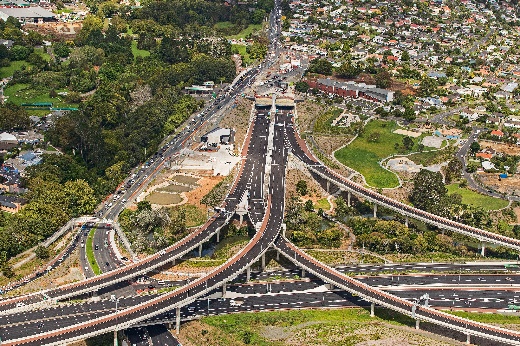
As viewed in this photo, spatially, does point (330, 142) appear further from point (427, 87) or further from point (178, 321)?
point (178, 321)

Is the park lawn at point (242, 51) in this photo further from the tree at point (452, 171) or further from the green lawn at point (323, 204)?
the green lawn at point (323, 204)

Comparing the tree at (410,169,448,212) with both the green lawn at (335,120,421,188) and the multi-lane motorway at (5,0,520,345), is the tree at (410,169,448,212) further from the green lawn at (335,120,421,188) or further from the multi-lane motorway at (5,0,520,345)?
the green lawn at (335,120,421,188)

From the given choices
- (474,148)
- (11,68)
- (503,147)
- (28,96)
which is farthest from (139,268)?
(11,68)

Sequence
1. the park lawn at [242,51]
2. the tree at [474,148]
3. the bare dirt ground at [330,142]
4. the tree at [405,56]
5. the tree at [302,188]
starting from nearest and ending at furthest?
the tree at [302,188] → the tree at [474,148] → the bare dirt ground at [330,142] → the park lawn at [242,51] → the tree at [405,56]

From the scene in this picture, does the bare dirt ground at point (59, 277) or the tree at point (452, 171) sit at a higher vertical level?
the tree at point (452, 171)

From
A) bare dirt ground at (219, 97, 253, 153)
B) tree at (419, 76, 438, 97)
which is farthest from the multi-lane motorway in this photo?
tree at (419, 76, 438, 97)

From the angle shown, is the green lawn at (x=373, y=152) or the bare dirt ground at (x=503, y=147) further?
the bare dirt ground at (x=503, y=147)

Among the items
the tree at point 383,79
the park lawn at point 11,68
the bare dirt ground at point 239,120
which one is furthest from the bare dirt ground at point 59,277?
the tree at point 383,79
